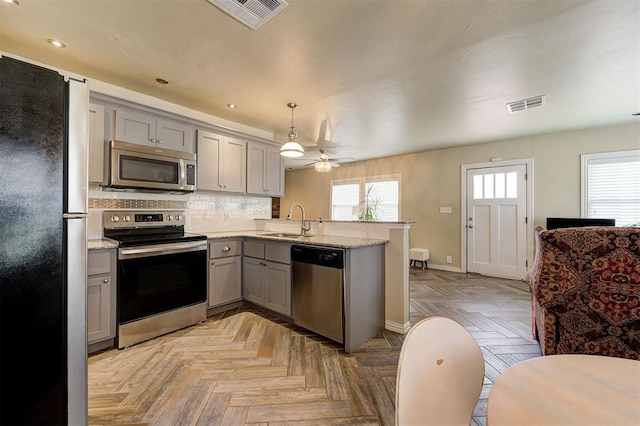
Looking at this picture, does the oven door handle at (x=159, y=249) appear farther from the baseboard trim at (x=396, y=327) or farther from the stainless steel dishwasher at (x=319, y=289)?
the baseboard trim at (x=396, y=327)

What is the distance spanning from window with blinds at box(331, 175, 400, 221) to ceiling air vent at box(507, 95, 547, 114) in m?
2.85

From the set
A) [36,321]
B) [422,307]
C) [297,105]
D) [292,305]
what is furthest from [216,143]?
[422,307]

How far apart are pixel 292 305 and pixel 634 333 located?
→ 246 centimetres

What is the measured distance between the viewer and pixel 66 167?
42.1 inches

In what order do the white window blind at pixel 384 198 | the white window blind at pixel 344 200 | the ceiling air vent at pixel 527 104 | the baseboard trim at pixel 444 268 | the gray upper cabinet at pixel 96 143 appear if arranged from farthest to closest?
the white window blind at pixel 344 200 → the white window blind at pixel 384 198 → the baseboard trim at pixel 444 268 → the ceiling air vent at pixel 527 104 → the gray upper cabinet at pixel 96 143

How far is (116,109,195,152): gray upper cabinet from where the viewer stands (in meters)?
2.68

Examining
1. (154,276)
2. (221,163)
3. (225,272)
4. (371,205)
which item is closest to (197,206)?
(221,163)

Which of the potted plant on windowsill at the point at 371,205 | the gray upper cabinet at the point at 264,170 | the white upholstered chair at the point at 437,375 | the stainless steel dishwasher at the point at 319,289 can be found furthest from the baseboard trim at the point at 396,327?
the potted plant on windowsill at the point at 371,205

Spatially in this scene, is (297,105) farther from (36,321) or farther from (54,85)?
(36,321)

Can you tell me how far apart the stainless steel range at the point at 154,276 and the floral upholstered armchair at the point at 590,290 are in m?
2.98

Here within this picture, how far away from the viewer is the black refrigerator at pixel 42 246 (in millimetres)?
933

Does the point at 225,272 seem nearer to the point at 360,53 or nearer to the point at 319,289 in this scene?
the point at 319,289

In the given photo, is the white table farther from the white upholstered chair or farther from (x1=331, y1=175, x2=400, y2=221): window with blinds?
(x1=331, y1=175, x2=400, y2=221): window with blinds

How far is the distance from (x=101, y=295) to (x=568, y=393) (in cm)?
288
